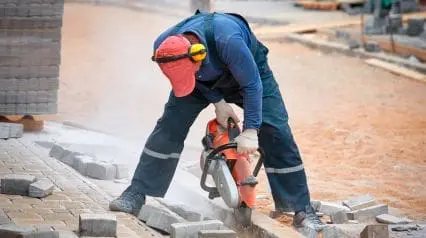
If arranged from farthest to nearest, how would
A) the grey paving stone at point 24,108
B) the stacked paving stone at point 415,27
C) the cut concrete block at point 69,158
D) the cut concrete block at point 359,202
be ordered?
the stacked paving stone at point 415,27 < the grey paving stone at point 24,108 < the cut concrete block at point 69,158 < the cut concrete block at point 359,202

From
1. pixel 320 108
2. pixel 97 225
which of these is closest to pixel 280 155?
pixel 97 225

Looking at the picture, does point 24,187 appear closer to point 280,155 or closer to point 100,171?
point 100,171

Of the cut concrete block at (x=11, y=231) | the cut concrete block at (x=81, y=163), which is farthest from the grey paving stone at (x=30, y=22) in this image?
the cut concrete block at (x=11, y=231)

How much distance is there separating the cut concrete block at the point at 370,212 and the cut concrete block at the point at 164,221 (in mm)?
1617

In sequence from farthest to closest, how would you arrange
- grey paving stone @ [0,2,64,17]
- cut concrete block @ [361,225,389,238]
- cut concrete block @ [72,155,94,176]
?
grey paving stone @ [0,2,64,17] < cut concrete block @ [72,155,94,176] < cut concrete block @ [361,225,389,238]

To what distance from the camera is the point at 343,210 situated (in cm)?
796

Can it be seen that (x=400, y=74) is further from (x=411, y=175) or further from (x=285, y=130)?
(x=285, y=130)

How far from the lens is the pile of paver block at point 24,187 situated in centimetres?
780

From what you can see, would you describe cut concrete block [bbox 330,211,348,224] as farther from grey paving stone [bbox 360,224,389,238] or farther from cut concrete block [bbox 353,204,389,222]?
grey paving stone [bbox 360,224,389,238]

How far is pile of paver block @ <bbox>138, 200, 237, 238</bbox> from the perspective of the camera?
6.71m

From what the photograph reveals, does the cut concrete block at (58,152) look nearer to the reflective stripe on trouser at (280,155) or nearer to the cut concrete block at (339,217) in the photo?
the reflective stripe on trouser at (280,155)

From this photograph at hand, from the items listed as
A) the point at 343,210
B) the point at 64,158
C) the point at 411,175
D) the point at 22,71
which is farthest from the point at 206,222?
the point at 22,71

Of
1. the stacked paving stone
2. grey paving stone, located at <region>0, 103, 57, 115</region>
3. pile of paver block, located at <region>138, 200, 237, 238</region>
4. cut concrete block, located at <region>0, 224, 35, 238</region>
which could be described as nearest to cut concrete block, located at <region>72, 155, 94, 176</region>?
pile of paver block, located at <region>138, 200, 237, 238</region>

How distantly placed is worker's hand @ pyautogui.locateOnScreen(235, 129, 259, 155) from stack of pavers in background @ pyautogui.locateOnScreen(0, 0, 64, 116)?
410cm
